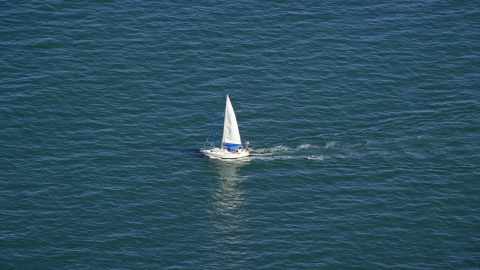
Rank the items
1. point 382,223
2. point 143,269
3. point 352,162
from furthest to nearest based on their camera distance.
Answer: point 352,162 → point 382,223 → point 143,269

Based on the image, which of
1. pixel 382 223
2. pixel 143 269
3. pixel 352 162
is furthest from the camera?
pixel 352 162

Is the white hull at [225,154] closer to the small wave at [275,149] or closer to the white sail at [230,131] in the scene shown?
the white sail at [230,131]

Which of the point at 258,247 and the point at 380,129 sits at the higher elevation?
the point at 380,129

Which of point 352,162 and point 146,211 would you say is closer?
point 146,211

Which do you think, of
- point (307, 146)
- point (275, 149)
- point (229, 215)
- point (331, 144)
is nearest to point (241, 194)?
point (229, 215)

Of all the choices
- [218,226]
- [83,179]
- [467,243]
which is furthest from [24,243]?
[467,243]

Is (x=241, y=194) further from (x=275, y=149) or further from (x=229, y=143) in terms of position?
(x=275, y=149)

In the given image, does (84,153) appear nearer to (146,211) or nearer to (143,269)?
(146,211)
